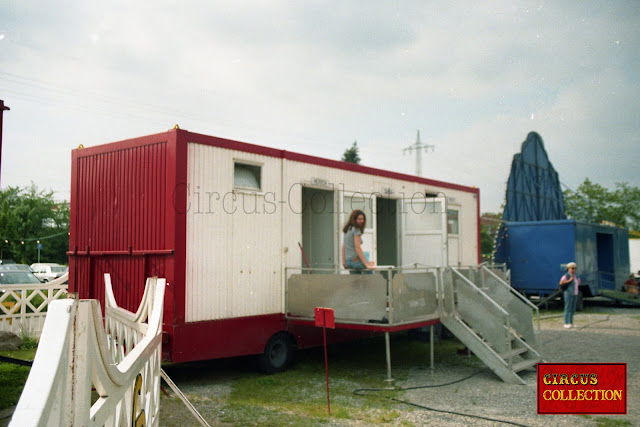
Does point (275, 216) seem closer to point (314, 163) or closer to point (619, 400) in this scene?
point (314, 163)

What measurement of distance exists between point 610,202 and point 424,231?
40.5 m

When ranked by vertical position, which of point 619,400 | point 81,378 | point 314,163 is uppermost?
point 314,163

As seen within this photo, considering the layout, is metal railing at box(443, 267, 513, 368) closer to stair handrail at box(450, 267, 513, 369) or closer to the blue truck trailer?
stair handrail at box(450, 267, 513, 369)

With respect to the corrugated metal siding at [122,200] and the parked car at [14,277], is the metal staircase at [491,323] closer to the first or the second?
the corrugated metal siding at [122,200]

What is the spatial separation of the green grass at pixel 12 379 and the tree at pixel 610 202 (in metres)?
37.1

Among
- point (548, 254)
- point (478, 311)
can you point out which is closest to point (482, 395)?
point (478, 311)

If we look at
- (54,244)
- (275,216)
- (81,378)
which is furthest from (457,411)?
(54,244)

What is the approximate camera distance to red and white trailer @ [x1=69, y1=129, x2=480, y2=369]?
740 cm

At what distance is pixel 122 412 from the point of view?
7.34 ft

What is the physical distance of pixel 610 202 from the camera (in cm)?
4562

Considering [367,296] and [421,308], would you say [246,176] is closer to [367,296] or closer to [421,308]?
[367,296]

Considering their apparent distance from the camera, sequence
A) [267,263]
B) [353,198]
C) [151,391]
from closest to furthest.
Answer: [151,391], [267,263], [353,198]

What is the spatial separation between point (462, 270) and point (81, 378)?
8.08 meters

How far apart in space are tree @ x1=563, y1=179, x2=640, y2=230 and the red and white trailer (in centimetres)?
3496
